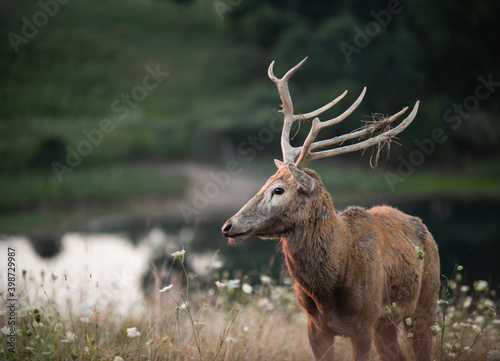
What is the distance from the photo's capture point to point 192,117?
92.6ft

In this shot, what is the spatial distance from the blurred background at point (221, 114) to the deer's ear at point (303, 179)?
28.3 ft

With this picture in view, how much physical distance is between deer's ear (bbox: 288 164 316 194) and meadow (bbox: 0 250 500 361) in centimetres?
91

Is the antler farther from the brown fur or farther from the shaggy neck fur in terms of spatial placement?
the shaggy neck fur

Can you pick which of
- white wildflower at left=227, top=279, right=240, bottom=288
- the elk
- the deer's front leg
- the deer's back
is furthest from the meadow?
the deer's front leg

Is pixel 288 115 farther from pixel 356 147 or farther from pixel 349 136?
pixel 356 147

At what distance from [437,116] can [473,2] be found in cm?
623

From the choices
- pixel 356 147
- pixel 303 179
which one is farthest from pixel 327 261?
pixel 356 147

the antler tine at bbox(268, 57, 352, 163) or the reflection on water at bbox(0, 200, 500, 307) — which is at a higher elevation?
the antler tine at bbox(268, 57, 352, 163)

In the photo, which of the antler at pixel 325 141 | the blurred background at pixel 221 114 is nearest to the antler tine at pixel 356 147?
the antler at pixel 325 141

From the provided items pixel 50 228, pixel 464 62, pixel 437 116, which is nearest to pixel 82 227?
pixel 50 228

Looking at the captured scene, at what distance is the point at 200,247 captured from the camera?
14.2 meters

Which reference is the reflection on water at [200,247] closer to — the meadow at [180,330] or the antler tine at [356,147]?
the meadow at [180,330]

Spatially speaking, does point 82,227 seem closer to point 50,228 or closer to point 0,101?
point 50,228

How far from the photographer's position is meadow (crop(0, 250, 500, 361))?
381 cm
